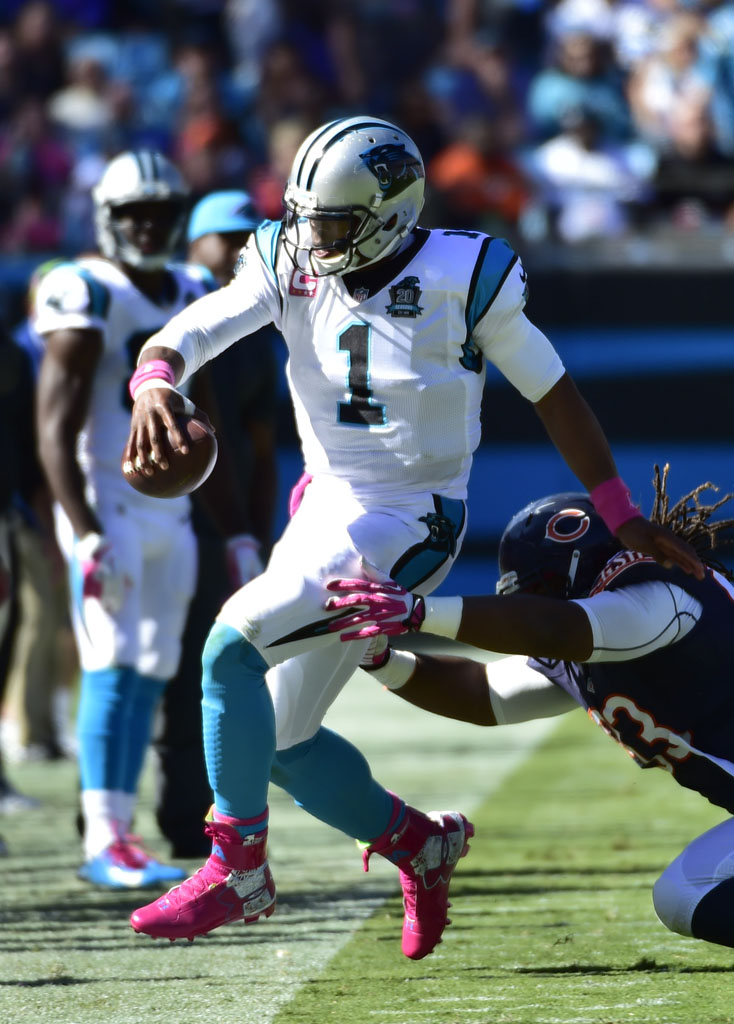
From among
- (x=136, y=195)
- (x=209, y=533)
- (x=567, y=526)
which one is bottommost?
(x=209, y=533)

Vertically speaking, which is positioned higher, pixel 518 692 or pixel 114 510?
pixel 114 510

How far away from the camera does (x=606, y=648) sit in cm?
302

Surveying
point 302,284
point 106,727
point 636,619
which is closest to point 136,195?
point 106,727

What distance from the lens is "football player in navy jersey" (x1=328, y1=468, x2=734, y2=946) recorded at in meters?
2.99

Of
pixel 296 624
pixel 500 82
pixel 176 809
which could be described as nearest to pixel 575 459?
pixel 296 624

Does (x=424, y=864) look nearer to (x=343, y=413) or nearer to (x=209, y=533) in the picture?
(x=343, y=413)

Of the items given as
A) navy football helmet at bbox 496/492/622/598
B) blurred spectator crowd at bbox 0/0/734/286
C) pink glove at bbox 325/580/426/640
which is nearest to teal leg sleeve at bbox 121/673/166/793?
navy football helmet at bbox 496/492/622/598

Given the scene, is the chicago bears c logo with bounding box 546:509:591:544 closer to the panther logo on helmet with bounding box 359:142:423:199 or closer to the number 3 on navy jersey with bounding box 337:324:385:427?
the number 3 on navy jersey with bounding box 337:324:385:427

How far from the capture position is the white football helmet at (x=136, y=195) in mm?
4648

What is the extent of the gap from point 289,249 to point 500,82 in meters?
7.79

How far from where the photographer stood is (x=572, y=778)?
20.3 ft

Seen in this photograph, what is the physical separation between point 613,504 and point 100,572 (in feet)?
5.64

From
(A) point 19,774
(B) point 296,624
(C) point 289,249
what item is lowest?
(A) point 19,774

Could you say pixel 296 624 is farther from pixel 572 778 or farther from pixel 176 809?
pixel 572 778
